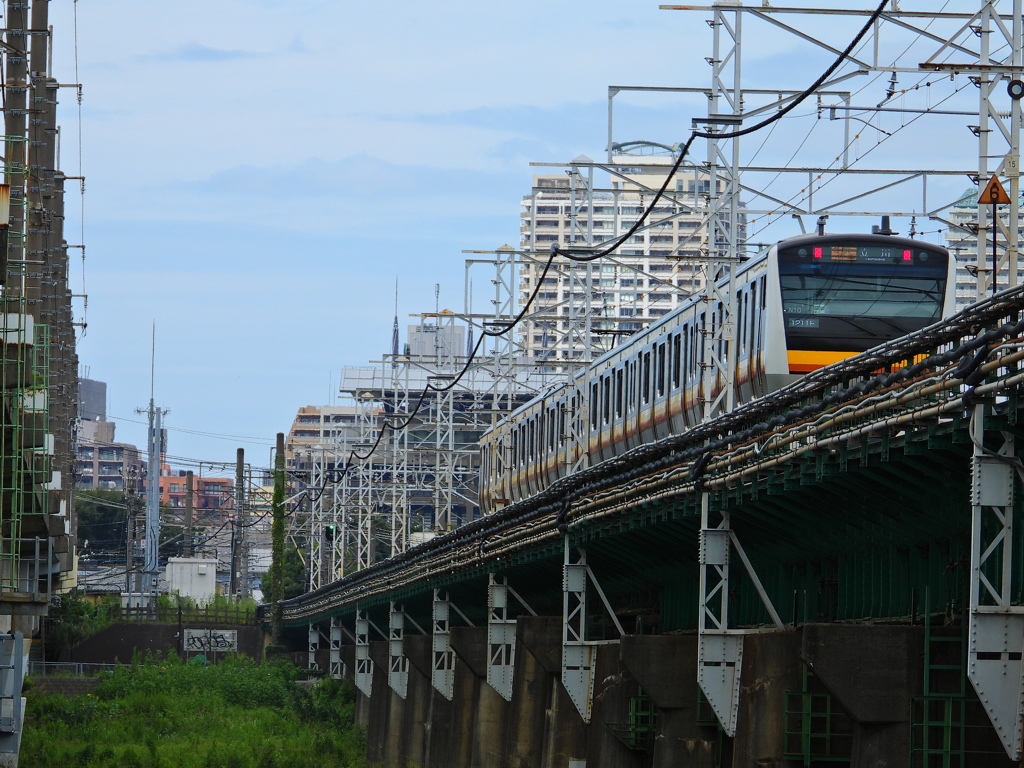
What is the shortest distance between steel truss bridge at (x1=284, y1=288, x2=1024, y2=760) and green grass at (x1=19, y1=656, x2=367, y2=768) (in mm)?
17661

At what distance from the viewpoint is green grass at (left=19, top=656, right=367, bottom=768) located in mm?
51031

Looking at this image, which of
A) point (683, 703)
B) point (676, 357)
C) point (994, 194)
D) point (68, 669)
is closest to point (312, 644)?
point (68, 669)

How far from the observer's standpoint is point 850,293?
2933cm

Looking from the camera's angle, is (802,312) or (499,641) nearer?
(802,312)

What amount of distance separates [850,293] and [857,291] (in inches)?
5.7

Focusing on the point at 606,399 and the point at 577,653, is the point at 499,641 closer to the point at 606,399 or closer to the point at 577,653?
the point at 606,399

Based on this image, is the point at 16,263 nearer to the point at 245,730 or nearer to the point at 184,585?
the point at 245,730

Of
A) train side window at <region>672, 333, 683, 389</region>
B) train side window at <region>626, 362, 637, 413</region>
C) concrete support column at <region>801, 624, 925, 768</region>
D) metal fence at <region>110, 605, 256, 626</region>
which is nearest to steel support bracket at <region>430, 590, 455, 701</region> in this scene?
train side window at <region>626, 362, 637, 413</region>

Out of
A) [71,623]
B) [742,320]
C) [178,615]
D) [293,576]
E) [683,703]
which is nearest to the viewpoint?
[683,703]

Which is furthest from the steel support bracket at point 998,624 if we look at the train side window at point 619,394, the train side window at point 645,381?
the train side window at point 619,394

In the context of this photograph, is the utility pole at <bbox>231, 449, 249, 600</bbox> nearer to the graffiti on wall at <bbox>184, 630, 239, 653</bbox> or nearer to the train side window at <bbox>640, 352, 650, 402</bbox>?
the graffiti on wall at <bbox>184, 630, 239, 653</bbox>

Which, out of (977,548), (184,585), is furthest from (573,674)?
(184,585)

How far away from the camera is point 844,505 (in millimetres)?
20047

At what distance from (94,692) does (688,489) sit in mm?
51869
